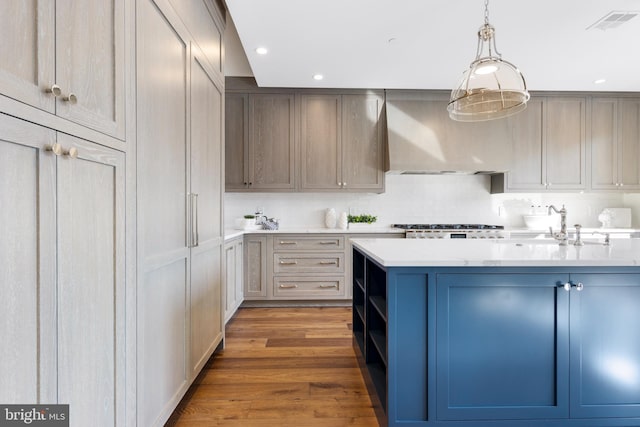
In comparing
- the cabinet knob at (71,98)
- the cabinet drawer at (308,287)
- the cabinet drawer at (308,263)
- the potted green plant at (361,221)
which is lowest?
the cabinet drawer at (308,287)

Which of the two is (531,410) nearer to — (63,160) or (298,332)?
(298,332)

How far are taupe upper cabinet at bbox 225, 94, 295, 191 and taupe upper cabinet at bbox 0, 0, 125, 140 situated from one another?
8.68 ft

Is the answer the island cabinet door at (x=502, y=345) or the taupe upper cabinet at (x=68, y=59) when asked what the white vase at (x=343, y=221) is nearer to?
the island cabinet door at (x=502, y=345)

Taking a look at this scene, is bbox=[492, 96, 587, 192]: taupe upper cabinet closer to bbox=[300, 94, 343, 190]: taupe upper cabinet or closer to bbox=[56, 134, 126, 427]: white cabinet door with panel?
bbox=[300, 94, 343, 190]: taupe upper cabinet

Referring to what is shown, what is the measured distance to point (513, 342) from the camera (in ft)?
4.95

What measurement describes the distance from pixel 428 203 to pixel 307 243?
5.99ft

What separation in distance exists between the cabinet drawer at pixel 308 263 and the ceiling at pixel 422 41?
2021 mm

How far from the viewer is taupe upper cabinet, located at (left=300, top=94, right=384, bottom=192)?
3855 mm

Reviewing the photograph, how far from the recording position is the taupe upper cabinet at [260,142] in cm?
383

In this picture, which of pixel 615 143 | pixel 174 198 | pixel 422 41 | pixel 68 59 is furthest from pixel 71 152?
pixel 615 143

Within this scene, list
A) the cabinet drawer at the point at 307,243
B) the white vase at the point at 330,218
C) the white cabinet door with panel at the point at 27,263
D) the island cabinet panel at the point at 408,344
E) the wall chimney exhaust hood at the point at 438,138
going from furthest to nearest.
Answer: the white vase at the point at 330,218, the wall chimney exhaust hood at the point at 438,138, the cabinet drawer at the point at 307,243, the island cabinet panel at the point at 408,344, the white cabinet door with panel at the point at 27,263

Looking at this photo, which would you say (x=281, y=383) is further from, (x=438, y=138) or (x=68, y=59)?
(x=438, y=138)

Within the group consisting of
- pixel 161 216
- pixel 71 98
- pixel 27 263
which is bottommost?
pixel 27 263

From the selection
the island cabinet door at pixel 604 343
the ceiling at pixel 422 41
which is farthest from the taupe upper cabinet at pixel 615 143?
the island cabinet door at pixel 604 343
